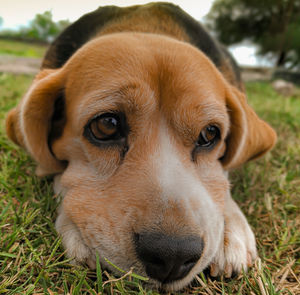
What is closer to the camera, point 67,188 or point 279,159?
point 67,188

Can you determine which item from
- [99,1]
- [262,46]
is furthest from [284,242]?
[262,46]

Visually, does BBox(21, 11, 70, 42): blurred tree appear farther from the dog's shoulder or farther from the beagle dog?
the beagle dog

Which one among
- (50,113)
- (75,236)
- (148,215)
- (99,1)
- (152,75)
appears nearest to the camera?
(148,215)

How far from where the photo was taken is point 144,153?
102 inches

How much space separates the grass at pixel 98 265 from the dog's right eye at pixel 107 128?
0.82 meters

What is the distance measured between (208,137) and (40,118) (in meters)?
1.72

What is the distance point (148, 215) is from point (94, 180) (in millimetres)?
796

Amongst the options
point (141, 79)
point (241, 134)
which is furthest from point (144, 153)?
point (241, 134)

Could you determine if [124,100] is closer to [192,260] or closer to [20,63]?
[192,260]

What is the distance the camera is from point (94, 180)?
8.96ft

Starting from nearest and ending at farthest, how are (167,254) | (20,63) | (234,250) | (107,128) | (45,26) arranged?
(167,254) < (234,250) < (107,128) < (45,26) < (20,63)

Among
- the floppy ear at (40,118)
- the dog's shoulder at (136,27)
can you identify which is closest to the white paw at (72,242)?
the floppy ear at (40,118)

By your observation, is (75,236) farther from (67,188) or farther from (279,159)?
(279,159)

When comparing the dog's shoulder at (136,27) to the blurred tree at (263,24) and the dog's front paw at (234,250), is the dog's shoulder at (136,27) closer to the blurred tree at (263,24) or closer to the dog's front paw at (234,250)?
the blurred tree at (263,24)
